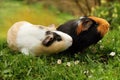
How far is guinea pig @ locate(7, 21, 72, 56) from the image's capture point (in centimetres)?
444

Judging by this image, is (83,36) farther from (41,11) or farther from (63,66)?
(41,11)

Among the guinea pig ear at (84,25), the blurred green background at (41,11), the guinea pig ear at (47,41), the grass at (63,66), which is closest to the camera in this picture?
the grass at (63,66)

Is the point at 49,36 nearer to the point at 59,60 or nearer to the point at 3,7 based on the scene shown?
the point at 59,60

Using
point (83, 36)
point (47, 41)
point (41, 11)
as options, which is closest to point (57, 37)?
point (47, 41)

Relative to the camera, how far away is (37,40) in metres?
4.47

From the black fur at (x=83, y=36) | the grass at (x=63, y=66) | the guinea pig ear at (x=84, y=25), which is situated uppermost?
the guinea pig ear at (x=84, y=25)

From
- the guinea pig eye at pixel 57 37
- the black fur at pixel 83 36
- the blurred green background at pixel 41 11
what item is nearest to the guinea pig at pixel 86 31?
the black fur at pixel 83 36

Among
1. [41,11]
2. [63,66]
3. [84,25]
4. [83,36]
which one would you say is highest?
[84,25]

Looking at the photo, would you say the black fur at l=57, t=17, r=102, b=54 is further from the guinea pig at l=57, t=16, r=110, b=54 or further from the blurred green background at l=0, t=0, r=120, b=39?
the blurred green background at l=0, t=0, r=120, b=39

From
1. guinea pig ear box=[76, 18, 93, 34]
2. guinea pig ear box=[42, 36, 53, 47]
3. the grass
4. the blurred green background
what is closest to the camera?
the grass

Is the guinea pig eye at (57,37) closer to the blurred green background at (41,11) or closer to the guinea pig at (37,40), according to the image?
the guinea pig at (37,40)

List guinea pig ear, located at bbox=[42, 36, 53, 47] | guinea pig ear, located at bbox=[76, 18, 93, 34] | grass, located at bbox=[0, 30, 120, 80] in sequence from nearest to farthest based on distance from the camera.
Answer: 1. grass, located at bbox=[0, 30, 120, 80]
2. guinea pig ear, located at bbox=[42, 36, 53, 47]
3. guinea pig ear, located at bbox=[76, 18, 93, 34]

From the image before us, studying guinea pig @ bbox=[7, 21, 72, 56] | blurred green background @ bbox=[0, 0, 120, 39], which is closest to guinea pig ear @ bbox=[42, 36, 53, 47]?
guinea pig @ bbox=[7, 21, 72, 56]

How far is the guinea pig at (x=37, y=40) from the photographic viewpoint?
Result: 4.44 metres
